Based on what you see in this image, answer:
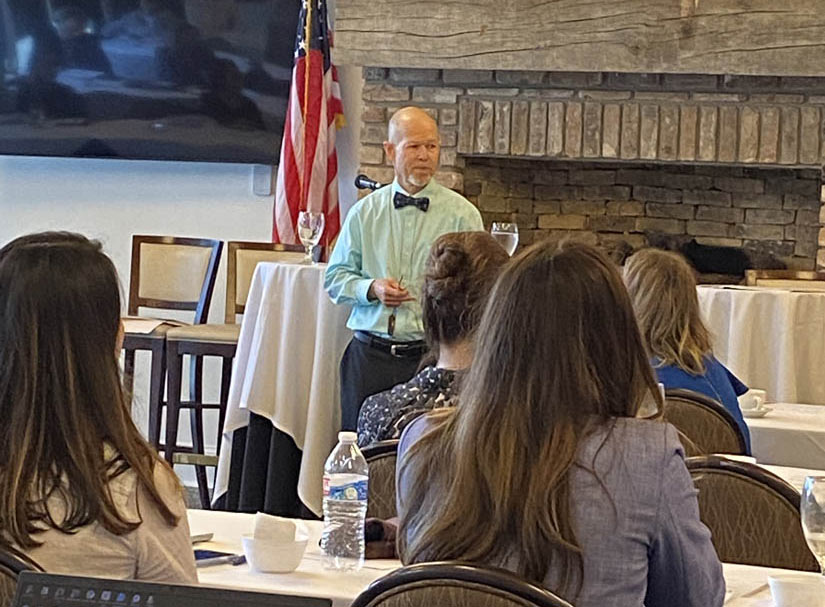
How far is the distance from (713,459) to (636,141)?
12.5 feet

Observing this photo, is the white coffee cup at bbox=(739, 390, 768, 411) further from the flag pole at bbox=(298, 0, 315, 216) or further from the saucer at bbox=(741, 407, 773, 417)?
the flag pole at bbox=(298, 0, 315, 216)

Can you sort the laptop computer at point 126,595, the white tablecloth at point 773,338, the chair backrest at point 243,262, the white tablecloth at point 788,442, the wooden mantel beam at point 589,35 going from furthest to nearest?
1. the chair backrest at point 243,262
2. the wooden mantel beam at point 589,35
3. the white tablecloth at point 773,338
4. the white tablecloth at point 788,442
5. the laptop computer at point 126,595

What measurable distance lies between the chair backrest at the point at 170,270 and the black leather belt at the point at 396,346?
5.55 feet

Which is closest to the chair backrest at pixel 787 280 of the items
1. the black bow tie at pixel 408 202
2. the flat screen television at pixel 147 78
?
the black bow tie at pixel 408 202

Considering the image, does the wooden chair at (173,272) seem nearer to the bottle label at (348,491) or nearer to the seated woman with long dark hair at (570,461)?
the bottle label at (348,491)

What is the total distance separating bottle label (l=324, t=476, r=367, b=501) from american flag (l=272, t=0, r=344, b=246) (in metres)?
3.94

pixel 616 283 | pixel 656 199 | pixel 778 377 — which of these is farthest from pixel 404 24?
pixel 616 283

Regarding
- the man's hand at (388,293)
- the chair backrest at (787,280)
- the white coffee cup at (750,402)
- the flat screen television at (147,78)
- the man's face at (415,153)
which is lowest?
the white coffee cup at (750,402)

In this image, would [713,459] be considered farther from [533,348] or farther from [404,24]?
[404,24]

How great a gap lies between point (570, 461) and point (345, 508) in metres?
0.66

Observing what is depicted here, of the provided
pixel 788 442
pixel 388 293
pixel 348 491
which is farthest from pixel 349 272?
pixel 348 491

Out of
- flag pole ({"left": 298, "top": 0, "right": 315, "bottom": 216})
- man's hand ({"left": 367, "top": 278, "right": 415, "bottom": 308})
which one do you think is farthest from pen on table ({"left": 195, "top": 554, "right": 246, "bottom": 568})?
flag pole ({"left": 298, "top": 0, "right": 315, "bottom": 216})

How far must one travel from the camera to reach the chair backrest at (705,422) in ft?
10.5

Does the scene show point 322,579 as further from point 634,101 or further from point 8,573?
point 634,101
